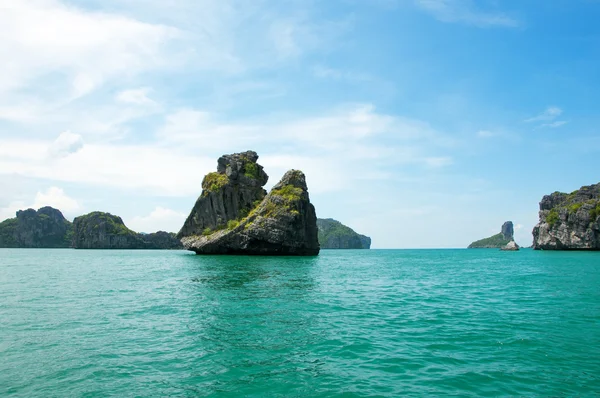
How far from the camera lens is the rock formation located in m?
89.3

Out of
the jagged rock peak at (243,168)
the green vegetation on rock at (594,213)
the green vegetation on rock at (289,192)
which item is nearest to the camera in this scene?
the green vegetation on rock at (289,192)

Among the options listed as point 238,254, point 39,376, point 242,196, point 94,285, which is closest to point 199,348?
point 39,376

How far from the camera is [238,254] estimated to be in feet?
323

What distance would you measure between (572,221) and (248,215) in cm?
12304

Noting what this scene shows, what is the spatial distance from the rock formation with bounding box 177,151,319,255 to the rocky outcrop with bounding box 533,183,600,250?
104 m

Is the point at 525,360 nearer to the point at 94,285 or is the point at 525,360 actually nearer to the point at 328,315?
the point at 328,315

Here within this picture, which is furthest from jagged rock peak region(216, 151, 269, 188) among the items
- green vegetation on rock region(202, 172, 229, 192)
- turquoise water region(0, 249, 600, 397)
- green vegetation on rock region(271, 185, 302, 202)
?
turquoise water region(0, 249, 600, 397)

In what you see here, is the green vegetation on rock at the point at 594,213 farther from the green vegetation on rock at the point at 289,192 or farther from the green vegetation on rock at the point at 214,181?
the green vegetation on rock at the point at 214,181

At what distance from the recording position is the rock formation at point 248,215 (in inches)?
3516

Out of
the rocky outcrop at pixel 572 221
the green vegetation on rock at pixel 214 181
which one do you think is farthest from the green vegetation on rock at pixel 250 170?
the rocky outcrop at pixel 572 221

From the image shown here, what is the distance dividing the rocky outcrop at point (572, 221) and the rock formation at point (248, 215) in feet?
340

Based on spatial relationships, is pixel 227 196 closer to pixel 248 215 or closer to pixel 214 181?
pixel 214 181

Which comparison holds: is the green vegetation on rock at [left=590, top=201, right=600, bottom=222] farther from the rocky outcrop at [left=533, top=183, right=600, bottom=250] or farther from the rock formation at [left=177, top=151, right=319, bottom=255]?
the rock formation at [left=177, top=151, right=319, bottom=255]

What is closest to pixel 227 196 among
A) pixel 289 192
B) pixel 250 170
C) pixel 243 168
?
pixel 243 168
